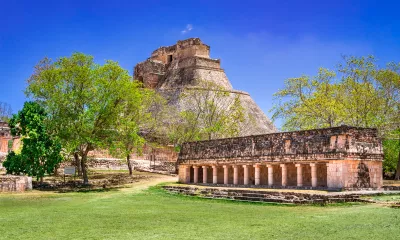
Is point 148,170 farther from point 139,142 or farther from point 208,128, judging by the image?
point 139,142

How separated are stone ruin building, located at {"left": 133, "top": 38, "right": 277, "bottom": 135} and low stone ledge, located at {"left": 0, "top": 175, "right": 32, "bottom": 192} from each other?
33.8 metres

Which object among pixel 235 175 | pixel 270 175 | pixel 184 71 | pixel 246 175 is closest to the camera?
pixel 270 175

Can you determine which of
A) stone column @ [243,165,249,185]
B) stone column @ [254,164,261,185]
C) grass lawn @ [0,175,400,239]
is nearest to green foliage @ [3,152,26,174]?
grass lawn @ [0,175,400,239]

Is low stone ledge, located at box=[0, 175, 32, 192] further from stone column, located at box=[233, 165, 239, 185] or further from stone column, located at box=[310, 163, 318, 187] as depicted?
stone column, located at box=[310, 163, 318, 187]

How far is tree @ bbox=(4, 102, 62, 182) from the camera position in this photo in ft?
79.9

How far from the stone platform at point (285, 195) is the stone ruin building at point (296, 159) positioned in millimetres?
1431

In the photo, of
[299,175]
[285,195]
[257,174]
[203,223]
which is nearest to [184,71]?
[257,174]

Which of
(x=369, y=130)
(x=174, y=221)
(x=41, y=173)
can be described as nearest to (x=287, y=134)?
(x=369, y=130)

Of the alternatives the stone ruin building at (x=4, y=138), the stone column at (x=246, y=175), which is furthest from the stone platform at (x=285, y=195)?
Answer: the stone ruin building at (x=4, y=138)

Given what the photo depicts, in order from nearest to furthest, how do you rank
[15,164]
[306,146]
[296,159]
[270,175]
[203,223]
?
[203,223]
[306,146]
[296,159]
[270,175]
[15,164]

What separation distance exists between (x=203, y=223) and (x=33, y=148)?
16.2m

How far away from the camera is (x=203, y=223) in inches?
426

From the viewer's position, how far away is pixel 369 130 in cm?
1744

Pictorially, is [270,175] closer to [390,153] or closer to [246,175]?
[246,175]
